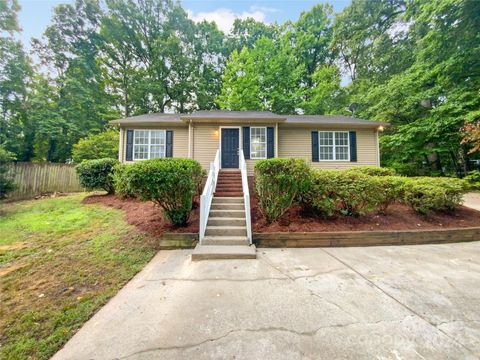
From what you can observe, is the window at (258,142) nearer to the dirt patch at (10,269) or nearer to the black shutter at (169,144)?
the black shutter at (169,144)

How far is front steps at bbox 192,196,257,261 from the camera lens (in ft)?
12.6

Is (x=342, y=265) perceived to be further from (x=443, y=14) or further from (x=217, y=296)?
(x=443, y=14)

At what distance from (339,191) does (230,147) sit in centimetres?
599

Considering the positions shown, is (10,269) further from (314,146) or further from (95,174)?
(314,146)

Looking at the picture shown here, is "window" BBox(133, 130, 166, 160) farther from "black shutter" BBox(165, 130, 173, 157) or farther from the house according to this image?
"black shutter" BBox(165, 130, 173, 157)

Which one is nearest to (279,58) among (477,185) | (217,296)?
(477,185)

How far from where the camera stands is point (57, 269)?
329cm

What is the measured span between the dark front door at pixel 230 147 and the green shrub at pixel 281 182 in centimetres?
499

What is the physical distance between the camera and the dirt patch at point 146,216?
4.80 meters

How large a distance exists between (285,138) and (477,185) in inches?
A: 376

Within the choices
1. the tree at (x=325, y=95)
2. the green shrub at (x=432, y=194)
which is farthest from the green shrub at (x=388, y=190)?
the tree at (x=325, y=95)

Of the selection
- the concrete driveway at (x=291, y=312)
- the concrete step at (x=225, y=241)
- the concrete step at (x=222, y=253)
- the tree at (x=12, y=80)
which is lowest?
the concrete driveway at (x=291, y=312)

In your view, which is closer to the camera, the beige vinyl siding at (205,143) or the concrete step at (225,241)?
the concrete step at (225,241)

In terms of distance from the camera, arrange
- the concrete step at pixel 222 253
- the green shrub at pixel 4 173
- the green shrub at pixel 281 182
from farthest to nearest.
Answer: the green shrub at pixel 4 173 → the green shrub at pixel 281 182 → the concrete step at pixel 222 253
